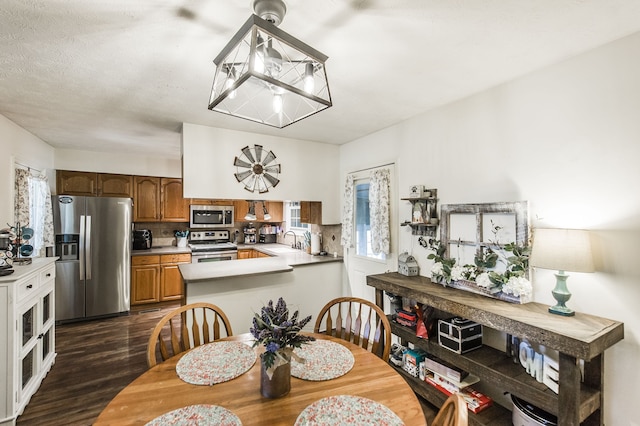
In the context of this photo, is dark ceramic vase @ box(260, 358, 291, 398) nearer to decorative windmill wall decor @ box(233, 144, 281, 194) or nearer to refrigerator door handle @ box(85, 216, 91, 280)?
decorative windmill wall decor @ box(233, 144, 281, 194)

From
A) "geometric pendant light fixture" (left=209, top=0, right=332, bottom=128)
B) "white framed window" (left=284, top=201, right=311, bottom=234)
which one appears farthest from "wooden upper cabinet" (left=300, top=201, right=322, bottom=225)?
"geometric pendant light fixture" (left=209, top=0, right=332, bottom=128)

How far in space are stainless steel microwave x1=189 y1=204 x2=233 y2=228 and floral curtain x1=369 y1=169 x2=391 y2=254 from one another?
3.14 meters

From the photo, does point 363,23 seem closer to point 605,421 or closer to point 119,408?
point 119,408

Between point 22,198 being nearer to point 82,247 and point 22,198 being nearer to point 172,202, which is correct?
point 82,247

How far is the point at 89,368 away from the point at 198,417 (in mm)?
2671

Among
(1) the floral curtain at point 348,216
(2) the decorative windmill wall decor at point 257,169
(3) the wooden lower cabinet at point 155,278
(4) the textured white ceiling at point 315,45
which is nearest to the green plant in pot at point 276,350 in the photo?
(4) the textured white ceiling at point 315,45

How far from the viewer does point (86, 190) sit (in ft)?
14.4

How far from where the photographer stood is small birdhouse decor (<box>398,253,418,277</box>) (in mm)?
2750

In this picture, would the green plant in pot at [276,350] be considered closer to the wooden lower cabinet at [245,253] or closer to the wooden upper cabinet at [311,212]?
the wooden upper cabinet at [311,212]

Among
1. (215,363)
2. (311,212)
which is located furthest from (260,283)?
(215,363)

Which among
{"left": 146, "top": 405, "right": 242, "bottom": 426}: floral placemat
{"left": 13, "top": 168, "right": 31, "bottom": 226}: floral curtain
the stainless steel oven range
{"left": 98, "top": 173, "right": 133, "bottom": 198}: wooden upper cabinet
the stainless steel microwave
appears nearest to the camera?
{"left": 146, "top": 405, "right": 242, "bottom": 426}: floral placemat

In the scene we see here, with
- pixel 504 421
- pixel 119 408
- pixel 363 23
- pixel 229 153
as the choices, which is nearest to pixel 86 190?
pixel 229 153

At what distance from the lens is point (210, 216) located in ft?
17.3

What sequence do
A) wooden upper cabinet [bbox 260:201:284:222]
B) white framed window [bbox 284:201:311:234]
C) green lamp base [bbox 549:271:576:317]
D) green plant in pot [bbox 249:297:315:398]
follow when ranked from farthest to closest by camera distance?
wooden upper cabinet [bbox 260:201:284:222], white framed window [bbox 284:201:311:234], green lamp base [bbox 549:271:576:317], green plant in pot [bbox 249:297:315:398]
